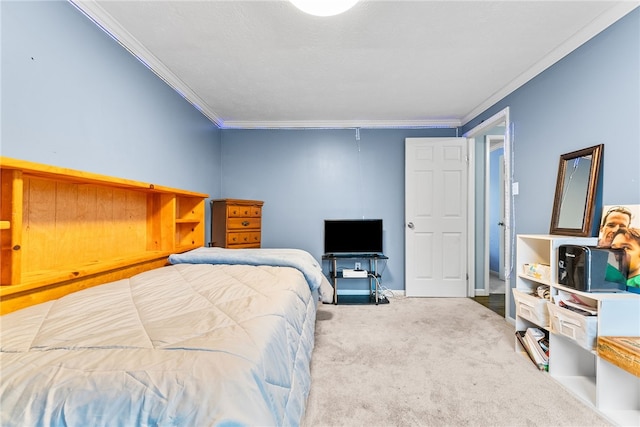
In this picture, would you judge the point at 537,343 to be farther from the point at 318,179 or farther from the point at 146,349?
the point at 318,179

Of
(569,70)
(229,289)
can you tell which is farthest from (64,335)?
(569,70)

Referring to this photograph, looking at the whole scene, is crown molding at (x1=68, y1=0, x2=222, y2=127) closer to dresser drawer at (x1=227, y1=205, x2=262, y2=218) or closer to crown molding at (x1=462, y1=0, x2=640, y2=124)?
dresser drawer at (x1=227, y1=205, x2=262, y2=218)

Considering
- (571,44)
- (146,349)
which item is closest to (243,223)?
(146,349)

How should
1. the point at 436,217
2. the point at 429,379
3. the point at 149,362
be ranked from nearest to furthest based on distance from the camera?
the point at 149,362
the point at 429,379
the point at 436,217

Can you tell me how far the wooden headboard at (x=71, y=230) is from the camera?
1.13 meters

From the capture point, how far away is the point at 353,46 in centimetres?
203

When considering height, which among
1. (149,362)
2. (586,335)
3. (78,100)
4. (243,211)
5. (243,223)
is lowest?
(586,335)

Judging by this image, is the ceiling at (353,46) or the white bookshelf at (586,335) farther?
the ceiling at (353,46)

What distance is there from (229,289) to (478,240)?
3589 mm

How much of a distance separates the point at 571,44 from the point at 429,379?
2573 mm

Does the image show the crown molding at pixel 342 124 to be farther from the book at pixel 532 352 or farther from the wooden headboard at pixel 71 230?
the book at pixel 532 352

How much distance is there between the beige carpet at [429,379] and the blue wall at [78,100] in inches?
78.6

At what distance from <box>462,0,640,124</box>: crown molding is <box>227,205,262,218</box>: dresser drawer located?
9.95 ft

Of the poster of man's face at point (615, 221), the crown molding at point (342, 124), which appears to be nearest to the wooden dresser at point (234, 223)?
the crown molding at point (342, 124)
